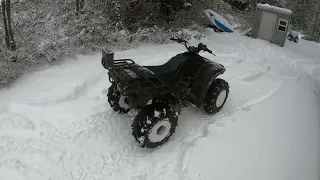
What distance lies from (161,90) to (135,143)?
35.1 inches

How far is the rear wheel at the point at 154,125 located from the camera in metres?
3.95

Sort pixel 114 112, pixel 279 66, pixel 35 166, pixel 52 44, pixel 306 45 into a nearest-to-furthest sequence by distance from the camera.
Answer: pixel 35 166 < pixel 114 112 < pixel 52 44 < pixel 279 66 < pixel 306 45

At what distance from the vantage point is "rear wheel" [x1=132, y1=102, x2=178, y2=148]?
13.0 feet

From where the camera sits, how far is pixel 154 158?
13.4 ft

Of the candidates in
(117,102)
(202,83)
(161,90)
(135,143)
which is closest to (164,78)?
(161,90)

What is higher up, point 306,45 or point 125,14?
point 125,14

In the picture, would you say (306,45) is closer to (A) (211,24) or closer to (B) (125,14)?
(A) (211,24)

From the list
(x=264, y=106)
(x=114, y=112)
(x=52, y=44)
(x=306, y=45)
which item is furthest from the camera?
(x=306, y=45)

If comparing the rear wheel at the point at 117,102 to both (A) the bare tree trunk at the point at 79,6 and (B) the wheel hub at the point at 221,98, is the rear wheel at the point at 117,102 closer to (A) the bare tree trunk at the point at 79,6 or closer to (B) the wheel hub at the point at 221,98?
(B) the wheel hub at the point at 221,98

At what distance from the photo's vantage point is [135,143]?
434cm

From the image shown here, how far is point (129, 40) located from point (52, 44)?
203 cm

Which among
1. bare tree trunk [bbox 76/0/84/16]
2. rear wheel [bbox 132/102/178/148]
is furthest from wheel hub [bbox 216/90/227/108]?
bare tree trunk [bbox 76/0/84/16]

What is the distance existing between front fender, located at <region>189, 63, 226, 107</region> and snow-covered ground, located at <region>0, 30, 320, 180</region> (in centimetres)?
45

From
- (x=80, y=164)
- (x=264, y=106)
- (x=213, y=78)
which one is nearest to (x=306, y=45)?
(x=264, y=106)
